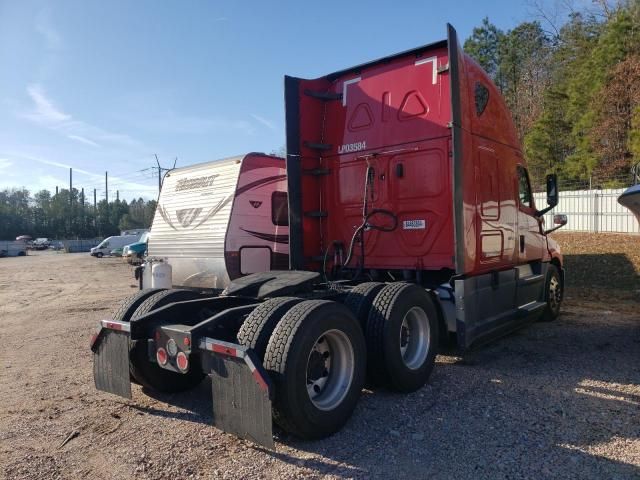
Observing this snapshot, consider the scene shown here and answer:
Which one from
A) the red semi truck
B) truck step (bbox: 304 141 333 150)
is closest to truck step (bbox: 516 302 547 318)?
the red semi truck

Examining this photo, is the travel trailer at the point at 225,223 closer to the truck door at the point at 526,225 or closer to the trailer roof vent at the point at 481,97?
the trailer roof vent at the point at 481,97

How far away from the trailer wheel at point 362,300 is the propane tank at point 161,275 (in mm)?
4089

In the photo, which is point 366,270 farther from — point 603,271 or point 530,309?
point 603,271

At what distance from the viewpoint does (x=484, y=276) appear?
20.2 ft

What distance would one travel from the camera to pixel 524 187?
777cm

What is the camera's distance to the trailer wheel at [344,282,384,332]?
4.82 meters

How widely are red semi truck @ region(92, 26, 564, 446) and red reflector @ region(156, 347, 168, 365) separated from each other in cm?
1

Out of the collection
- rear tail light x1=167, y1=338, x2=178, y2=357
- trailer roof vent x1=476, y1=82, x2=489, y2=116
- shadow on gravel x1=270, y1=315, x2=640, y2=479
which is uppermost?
trailer roof vent x1=476, y1=82, x2=489, y2=116

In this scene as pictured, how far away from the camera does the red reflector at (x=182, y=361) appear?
405cm

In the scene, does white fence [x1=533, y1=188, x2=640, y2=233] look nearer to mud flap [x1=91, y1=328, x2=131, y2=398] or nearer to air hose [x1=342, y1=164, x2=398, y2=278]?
air hose [x1=342, y1=164, x2=398, y2=278]

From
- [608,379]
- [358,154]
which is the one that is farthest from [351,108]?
[608,379]

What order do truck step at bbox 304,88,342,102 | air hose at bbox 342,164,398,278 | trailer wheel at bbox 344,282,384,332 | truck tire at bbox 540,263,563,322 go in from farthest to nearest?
truck tire at bbox 540,263,563,322 → truck step at bbox 304,88,342,102 → air hose at bbox 342,164,398,278 → trailer wheel at bbox 344,282,384,332

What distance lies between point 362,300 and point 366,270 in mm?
1899

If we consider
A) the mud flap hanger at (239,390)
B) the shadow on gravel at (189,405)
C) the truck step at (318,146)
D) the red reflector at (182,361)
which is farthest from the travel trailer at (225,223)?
the mud flap hanger at (239,390)
